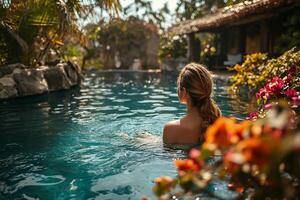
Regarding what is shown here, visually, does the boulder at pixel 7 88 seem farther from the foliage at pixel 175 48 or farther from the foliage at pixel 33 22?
the foliage at pixel 175 48

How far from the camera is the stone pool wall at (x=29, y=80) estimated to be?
1066 centimetres

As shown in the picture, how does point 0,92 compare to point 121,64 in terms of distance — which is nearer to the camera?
point 0,92

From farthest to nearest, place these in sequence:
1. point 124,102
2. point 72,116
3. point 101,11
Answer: point 101,11 < point 124,102 < point 72,116

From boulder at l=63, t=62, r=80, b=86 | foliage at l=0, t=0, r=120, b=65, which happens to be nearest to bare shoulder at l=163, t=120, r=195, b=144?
foliage at l=0, t=0, r=120, b=65

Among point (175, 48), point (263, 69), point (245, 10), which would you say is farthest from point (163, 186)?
point (175, 48)

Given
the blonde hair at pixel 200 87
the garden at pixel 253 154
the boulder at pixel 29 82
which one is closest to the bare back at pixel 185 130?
the blonde hair at pixel 200 87

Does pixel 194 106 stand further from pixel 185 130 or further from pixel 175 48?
pixel 175 48

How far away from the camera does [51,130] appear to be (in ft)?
21.3

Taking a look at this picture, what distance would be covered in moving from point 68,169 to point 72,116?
388cm

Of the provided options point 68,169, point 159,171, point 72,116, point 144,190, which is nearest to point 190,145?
point 159,171

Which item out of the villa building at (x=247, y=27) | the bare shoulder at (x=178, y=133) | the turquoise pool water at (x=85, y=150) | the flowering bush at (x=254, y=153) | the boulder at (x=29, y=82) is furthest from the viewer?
the villa building at (x=247, y=27)

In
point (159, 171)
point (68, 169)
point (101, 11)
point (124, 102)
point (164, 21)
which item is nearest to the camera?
point (159, 171)

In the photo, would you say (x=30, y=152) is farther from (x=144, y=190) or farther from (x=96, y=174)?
(x=144, y=190)

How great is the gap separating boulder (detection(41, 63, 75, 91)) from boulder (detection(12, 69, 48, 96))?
2.60 ft
